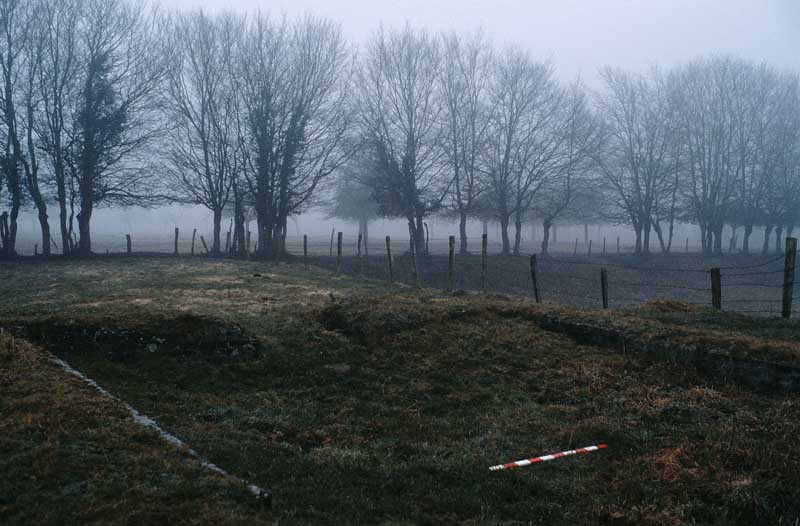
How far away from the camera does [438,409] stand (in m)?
7.72

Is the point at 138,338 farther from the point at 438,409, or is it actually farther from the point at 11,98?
the point at 11,98

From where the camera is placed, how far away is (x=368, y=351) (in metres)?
10.2

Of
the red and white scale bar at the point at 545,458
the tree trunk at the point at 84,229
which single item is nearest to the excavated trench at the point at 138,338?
the red and white scale bar at the point at 545,458

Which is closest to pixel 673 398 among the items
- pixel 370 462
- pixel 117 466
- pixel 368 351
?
pixel 370 462

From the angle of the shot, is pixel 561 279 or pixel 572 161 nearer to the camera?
pixel 561 279

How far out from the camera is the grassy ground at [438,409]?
506cm

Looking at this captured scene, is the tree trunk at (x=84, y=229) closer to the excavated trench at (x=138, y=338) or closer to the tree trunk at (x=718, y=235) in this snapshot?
the excavated trench at (x=138, y=338)

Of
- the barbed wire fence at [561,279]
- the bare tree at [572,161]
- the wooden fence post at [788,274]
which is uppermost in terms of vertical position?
the bare tree at [572,161]

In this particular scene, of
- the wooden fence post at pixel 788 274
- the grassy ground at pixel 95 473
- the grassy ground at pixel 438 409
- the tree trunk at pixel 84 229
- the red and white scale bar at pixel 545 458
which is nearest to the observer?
the grassy ground at pixel 95 473

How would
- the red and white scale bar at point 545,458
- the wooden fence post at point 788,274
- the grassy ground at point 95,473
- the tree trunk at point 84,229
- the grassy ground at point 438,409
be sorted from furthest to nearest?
the tree trunk at point 84,229 < the wooden fence post at point 788,274 < the red and white scale bar at point 545,458 < the grassy ground at point 438,409 < the grassy ground at point 95,473

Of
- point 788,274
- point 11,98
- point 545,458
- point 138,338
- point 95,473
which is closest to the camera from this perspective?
point 95,473

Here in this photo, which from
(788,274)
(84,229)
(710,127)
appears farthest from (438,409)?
(710,127)

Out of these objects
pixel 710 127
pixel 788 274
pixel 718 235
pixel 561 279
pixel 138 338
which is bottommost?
pixel 561 279

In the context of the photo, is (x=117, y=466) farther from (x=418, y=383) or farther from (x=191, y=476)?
(x=418, y=383)
